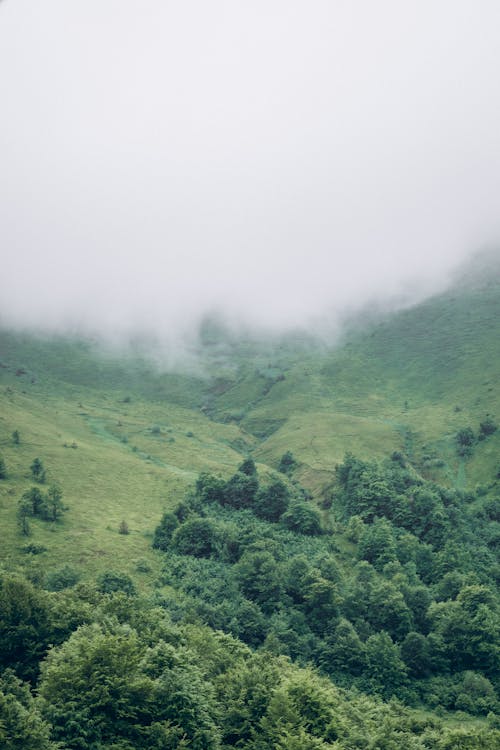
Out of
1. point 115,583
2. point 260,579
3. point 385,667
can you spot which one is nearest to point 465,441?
point 260,579

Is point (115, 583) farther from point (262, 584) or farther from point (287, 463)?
point (287, 463)

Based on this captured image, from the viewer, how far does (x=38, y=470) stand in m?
133

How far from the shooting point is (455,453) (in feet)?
590

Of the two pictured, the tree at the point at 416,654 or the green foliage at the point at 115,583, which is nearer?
the green foliage at the point at 115,583

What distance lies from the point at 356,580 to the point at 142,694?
2738 inches

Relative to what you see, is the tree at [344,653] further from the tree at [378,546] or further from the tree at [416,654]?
the tree at [378,546]

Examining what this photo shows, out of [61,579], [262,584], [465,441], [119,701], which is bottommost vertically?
[61,579]

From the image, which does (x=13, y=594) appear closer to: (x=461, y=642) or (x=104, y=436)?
(x=461, y=642)

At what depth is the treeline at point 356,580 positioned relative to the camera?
279ft

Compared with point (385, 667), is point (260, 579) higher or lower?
higher

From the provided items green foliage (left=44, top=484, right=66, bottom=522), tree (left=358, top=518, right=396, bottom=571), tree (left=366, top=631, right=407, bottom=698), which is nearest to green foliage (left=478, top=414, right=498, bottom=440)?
tree (left=358, top=518, right=396, bottom=571)

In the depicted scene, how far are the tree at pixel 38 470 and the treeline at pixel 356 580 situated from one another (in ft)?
116

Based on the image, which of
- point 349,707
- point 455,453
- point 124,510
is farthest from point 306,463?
point 349,707

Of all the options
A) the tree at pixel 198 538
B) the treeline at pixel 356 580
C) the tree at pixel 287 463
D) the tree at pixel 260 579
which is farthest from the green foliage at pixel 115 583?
the tree at pixel 287 463
